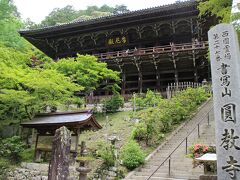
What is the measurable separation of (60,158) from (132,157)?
24.1 ft

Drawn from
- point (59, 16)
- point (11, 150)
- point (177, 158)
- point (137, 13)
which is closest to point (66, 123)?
point (11, 150)

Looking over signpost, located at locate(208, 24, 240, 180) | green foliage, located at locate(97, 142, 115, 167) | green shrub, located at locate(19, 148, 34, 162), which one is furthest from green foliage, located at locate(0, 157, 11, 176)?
signpost, located at locate(208, 24, 240, 180)

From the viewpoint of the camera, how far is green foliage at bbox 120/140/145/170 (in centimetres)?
1321

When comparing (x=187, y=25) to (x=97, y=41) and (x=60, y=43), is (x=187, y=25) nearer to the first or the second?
(x=97, y=41)

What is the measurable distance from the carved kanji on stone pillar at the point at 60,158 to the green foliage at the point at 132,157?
7106 mm

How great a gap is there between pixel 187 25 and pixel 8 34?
644 inches

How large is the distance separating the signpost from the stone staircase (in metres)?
3.73

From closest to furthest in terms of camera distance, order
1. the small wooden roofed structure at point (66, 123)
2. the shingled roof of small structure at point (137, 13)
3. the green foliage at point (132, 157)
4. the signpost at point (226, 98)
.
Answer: the signpost at point (226, 98), the green foliage at point (132, 157), the small wooden roofed structure at point (66, 123), the shingled roof of small structure at point (137, 13)

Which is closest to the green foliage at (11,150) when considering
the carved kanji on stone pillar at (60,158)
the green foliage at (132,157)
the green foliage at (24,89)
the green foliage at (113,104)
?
the green foliage at (24,89)

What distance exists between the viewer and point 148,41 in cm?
3250

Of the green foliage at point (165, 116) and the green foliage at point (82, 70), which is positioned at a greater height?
the green foliage at point (82, 70)

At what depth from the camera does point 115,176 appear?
12.7m

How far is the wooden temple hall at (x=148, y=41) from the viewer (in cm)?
2827

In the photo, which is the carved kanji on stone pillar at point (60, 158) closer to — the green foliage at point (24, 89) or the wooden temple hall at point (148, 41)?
the green foliage at point (24, 89)
